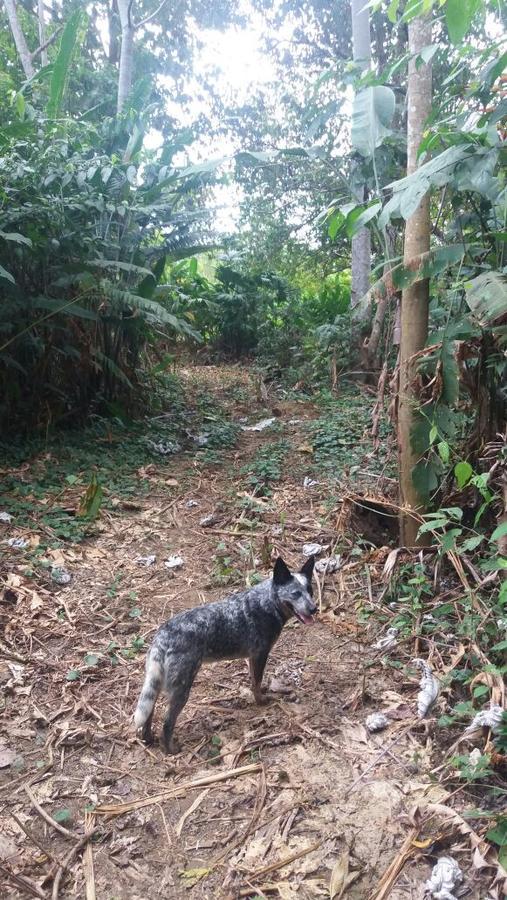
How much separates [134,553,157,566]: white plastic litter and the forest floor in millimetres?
40

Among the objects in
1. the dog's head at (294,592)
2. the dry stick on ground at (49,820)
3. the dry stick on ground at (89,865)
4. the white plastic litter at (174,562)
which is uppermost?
the dog's head at (294,592)

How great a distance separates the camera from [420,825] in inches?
95.7

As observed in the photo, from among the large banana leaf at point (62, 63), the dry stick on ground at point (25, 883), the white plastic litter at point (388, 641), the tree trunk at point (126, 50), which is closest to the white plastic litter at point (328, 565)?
the white plastic litter at point (388, 641)

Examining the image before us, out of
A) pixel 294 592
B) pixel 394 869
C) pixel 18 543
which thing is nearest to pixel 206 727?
pixel 294 592

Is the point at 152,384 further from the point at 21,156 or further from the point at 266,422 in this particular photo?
the point at 21,156

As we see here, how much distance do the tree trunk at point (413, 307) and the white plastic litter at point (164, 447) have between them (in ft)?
11.5

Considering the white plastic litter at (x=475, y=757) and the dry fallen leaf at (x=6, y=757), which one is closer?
the white plastic litter at (x=475, y=757)

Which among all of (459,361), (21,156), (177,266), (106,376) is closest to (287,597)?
(459,361)

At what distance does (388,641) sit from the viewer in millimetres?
3709

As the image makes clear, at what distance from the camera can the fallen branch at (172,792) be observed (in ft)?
8.86

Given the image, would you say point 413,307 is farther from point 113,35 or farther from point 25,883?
point 113,35

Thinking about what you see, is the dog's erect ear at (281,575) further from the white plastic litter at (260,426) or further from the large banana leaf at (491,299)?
the white plastic litter at (260,426)

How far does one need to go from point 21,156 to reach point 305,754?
6336 mm

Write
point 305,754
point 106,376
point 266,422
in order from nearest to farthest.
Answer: point 305,754
point 106,376
point 266,422
